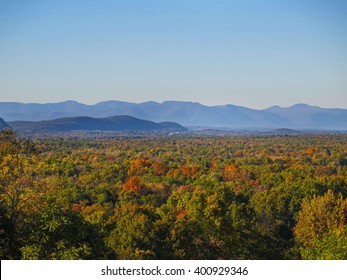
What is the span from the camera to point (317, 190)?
2028 inches

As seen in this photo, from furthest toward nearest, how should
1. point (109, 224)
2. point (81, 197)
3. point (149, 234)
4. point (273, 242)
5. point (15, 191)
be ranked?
point (81, 197) → point (273, 242) → point (109, 224) → point (149, 234) → point (15, 191)

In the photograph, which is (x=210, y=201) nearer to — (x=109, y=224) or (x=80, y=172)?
(x=109, y=224)

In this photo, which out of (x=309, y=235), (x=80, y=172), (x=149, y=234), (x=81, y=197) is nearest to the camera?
(x=149, y=234)

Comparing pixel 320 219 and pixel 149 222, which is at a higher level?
pixel 149 222

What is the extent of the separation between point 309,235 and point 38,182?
21.7 m

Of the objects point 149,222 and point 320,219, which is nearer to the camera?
point 149,222

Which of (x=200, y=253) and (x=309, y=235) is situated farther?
(x=309, y=235)

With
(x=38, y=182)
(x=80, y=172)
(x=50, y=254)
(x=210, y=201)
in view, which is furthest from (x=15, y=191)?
(x=80, y=172)

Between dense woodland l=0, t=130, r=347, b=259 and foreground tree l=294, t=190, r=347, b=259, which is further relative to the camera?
foreground tree l=294, t=190, r=347, b=259

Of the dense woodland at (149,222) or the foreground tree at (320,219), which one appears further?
the foreground tree at (320,219)

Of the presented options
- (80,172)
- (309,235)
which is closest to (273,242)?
(309,235)

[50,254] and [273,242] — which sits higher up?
[50,254]

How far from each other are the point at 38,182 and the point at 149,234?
6.87 metres

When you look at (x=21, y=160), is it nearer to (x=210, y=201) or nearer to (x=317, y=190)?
(x=210, y=201)
